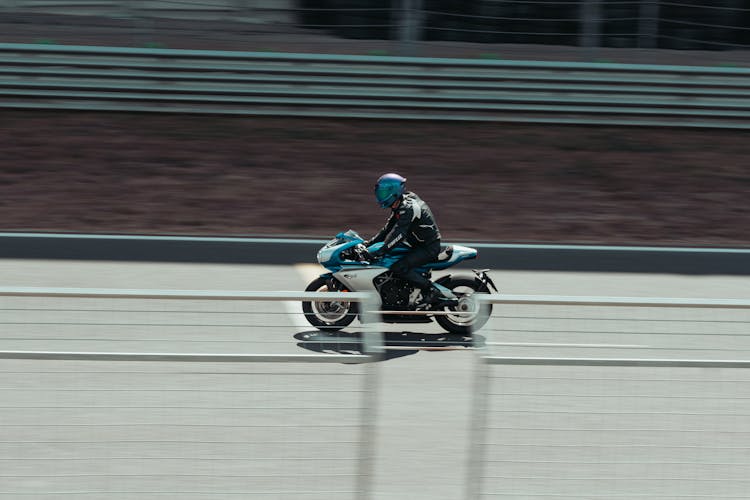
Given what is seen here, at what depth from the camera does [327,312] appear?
5770mm

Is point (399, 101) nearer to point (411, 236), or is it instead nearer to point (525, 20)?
point (525, 20)

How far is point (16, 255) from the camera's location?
11320 mm

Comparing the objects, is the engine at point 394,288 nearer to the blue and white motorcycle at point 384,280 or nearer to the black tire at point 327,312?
the blue and white motorcycle at point 384,280

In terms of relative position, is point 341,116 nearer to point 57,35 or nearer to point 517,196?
point 517,196

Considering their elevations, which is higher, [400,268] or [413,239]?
[413,239]

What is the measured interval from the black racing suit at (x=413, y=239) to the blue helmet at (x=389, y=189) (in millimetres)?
77

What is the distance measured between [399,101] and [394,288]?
23.9ft

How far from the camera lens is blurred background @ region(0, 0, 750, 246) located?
47.1ft

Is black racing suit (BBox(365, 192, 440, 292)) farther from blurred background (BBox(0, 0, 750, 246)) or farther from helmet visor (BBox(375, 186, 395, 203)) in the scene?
blurred background (BBox(0, 0, 750, 246))

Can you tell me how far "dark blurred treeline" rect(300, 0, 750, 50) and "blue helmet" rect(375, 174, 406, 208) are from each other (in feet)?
22.8

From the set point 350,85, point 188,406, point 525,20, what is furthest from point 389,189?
point 525,20

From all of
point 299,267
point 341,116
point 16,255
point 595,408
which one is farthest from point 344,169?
point 595,408

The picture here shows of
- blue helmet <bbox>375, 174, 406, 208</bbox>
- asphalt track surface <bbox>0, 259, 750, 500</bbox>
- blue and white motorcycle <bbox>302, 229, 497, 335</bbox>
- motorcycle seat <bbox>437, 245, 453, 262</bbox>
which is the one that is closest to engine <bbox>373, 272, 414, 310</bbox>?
blue and white motorcycle <bbox>302, 229, 497, 335</bbox>

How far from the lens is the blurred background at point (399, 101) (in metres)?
14.4
